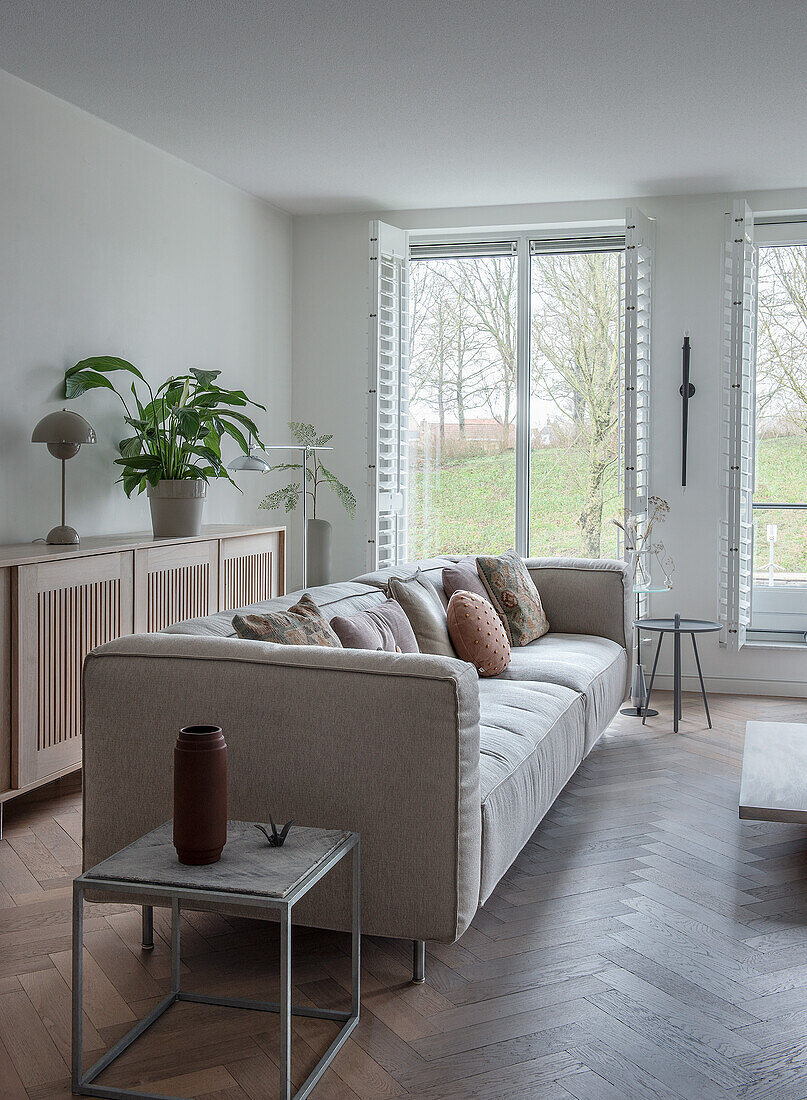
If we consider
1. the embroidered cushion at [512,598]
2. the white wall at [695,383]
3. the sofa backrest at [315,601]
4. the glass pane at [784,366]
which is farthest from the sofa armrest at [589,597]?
the glass pane at [784,366]

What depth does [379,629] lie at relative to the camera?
10.2 feet

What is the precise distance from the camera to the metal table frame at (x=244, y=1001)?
1.77 m

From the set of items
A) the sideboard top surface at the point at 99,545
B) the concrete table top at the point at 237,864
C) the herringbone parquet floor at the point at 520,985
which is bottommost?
the herringbone parquet floor at the point at 520,985

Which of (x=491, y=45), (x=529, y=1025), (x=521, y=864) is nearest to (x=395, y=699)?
(x=529, y=1025)

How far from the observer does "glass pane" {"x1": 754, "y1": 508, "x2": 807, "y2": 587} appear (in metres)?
5.66

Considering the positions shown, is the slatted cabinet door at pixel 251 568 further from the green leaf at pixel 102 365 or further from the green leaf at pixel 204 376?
the green leaf at pixel 102 365

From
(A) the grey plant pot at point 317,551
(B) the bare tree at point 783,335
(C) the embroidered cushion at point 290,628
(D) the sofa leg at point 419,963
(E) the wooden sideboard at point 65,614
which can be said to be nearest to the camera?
(D) the sofa leg at point 419,963

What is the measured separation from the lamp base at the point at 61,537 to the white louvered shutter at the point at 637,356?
274 centimetres

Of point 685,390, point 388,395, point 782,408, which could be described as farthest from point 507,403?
point 782,408

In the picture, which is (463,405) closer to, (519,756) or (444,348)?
(444,348)

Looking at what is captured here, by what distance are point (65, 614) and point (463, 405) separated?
10.6ft

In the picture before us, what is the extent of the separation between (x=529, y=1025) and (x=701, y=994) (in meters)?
0.42

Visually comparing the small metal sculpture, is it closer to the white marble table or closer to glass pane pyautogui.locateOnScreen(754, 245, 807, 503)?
the white marble table

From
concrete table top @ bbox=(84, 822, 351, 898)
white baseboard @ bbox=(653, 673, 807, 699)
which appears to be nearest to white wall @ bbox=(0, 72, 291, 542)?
concrete table top @ bbox=(84, 822, 351, 898)
